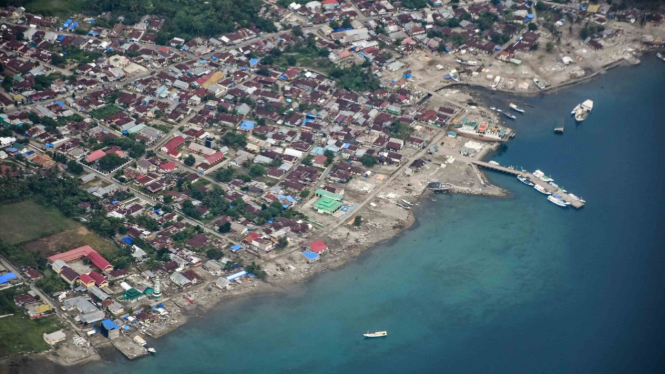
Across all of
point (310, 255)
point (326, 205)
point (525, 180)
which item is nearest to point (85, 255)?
point (310, 255)

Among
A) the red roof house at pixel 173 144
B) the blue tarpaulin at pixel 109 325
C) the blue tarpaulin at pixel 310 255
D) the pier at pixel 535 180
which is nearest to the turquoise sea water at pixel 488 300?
the pier at pixel 535 180

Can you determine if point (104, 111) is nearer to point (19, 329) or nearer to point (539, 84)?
point (19, 329)

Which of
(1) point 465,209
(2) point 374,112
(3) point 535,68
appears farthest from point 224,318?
(3) point 535,68

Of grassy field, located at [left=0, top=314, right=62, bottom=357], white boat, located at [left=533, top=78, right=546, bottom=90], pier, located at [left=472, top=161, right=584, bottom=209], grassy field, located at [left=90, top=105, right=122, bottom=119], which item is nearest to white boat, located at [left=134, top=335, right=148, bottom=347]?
grassy field, located at [left=0, top=314, right=62, bottom=357]

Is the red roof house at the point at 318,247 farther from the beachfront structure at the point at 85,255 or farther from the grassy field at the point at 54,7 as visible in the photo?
the grassy field at the point at 54,7

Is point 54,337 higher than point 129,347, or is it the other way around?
point 54,337
